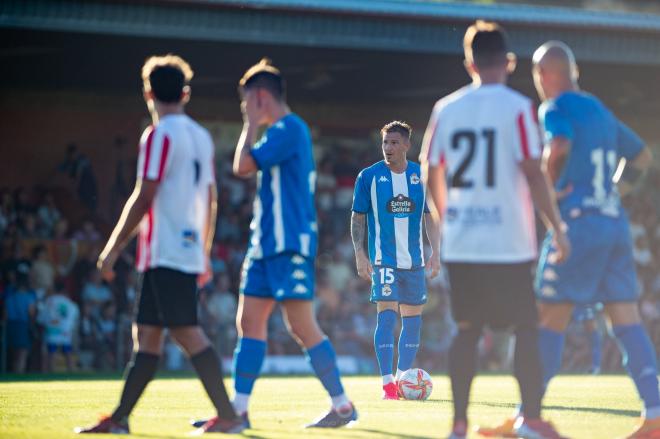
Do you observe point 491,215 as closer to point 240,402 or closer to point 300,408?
point 240,402

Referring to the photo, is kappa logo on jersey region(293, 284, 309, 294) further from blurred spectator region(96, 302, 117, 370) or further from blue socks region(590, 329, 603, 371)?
blurred spectator region(96, 302, 117, 370)

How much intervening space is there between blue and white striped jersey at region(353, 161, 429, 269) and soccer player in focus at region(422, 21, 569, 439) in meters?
4.65

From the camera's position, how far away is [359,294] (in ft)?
80.9

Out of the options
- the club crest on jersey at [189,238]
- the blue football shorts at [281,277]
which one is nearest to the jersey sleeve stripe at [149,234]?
the club crest on jersey at [189,238]

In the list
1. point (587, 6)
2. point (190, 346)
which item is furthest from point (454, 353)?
point (587, 6)

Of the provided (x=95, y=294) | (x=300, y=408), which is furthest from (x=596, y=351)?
(x=300, y=408)

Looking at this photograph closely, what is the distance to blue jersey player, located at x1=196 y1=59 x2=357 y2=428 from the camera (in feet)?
27.1

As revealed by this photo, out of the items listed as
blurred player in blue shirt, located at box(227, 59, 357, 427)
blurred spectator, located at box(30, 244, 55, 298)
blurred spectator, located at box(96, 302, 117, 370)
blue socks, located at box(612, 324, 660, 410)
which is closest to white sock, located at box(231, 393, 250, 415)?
blurred player in blue shirt, located at box(227, 59, 357, 427)

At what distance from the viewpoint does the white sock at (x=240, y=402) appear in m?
8.38

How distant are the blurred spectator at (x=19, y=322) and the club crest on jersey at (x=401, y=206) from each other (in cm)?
1032

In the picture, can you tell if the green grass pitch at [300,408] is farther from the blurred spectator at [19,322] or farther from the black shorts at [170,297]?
the blurred spectator at [19,322]

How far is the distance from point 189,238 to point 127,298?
14.9 m

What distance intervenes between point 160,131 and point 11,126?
67.0 ft

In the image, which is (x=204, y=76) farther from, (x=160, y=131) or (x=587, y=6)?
(x=160, y=131)
